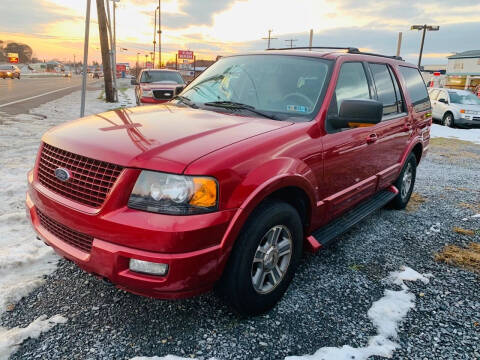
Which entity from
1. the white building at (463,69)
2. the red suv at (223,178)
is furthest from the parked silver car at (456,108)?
the white building at (463,69)

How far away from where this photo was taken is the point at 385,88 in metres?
4.18

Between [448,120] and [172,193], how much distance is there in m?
17.1

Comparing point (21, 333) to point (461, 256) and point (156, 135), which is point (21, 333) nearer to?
point (156, 135)

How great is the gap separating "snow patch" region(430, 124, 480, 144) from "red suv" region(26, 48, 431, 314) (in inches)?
446

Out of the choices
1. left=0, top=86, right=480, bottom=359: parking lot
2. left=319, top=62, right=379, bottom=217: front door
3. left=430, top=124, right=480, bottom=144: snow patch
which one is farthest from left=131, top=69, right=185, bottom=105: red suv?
left=0, top=86, right=480, bottom=359: parking lot

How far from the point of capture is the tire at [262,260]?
2346 millimetres

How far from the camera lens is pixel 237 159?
7.38 ft

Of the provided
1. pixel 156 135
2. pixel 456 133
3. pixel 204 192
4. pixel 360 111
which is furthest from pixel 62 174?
pixel 456 133

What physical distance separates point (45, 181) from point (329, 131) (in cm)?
214

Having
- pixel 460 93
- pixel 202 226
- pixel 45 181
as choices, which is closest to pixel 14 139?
pixel 45 181

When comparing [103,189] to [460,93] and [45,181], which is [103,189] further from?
[460,93]

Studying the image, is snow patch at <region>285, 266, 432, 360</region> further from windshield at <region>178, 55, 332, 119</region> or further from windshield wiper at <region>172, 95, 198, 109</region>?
windshield wiper at <region>172, 95, 198, 109</region>

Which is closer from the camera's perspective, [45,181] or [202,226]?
[202,226]

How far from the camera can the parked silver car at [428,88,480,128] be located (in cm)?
1555
